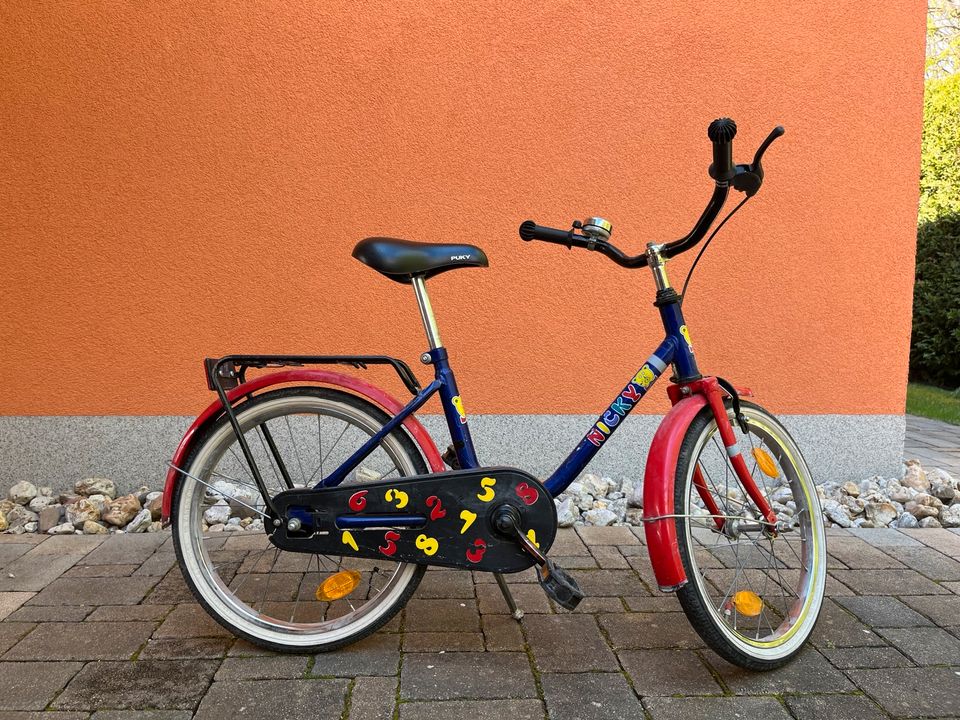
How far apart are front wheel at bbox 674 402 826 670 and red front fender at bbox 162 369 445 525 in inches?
27.1

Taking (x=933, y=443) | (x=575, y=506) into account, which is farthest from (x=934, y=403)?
(x=575, y=506)

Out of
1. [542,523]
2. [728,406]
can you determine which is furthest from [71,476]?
[728,406]

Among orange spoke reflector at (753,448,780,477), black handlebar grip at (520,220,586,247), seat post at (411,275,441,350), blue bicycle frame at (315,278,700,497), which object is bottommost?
orange spoke reflector at (753,448,780,477)

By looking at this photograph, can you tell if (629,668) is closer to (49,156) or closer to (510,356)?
(510,356)

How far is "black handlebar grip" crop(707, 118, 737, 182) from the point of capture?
1735 mm

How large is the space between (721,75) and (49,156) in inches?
121

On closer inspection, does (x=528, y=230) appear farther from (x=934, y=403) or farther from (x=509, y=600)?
(x=934, y=403)

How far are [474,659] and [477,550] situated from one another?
0.31 metres

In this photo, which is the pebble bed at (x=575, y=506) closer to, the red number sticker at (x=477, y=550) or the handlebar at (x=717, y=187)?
the red number sticker at (x=477, y=550)

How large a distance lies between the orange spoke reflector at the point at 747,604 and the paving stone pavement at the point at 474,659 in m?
0.16

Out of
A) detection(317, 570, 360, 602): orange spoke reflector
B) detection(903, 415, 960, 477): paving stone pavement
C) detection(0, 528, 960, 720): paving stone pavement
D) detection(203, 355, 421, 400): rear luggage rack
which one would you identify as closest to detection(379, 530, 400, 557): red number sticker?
detection(317, 570, 360, 602): orange spoke reflector

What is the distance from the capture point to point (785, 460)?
84.4 inches

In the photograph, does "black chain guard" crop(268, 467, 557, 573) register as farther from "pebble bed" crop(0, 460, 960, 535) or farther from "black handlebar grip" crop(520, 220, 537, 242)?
"pebble bed" crop(0, 460, 960, 535)

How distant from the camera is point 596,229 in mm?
1973
